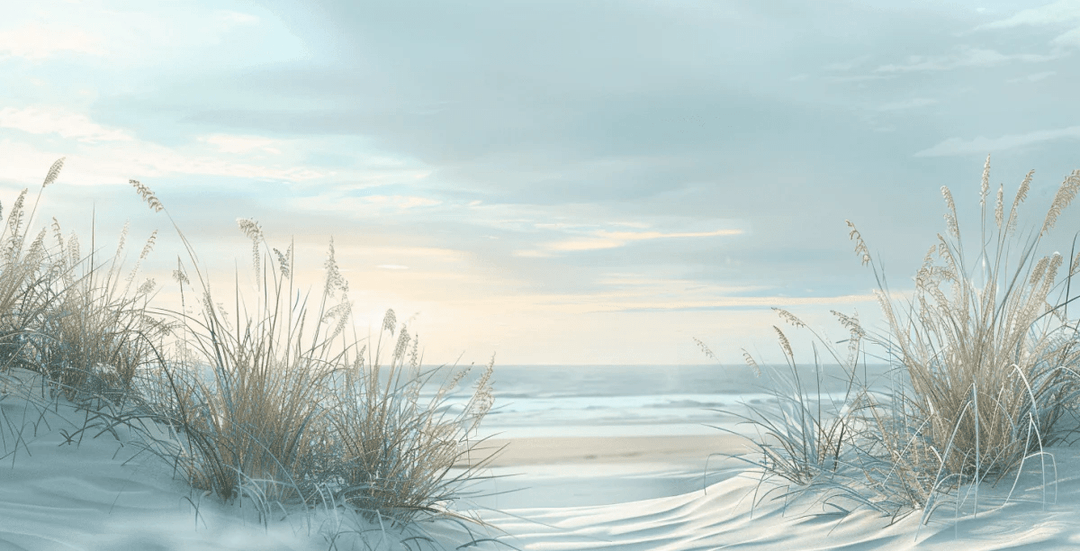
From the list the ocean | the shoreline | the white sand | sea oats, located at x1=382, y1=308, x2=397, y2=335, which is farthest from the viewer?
the ocean

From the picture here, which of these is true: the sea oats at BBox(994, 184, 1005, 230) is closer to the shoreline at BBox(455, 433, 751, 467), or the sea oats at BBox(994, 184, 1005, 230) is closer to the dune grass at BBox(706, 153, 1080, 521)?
the dune grass at BBox(706, 153, 1080, 521)

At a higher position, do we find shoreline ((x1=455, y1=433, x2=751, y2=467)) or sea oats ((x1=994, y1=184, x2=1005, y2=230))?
sea oats ((x1=994, y1=184, x2=1005, y2=230))

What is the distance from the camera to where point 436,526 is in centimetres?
280

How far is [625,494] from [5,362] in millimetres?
3442

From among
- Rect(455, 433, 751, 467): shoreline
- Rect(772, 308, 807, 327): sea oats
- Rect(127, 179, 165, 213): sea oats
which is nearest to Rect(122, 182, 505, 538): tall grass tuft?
Rect(127, 179, 165, 213): sea oats

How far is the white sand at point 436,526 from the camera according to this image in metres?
2.13

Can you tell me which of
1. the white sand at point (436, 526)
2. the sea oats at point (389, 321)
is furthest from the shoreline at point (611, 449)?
the sea oats at point (389, 321)

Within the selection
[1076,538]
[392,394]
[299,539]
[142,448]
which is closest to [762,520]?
[1076,538]

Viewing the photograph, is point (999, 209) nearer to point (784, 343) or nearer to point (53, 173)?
point (784, 343)

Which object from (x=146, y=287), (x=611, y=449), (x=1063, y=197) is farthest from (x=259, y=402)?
(x=611, y=449)

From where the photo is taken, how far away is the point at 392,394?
8.78 feet

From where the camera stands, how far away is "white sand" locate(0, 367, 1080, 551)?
2129mm

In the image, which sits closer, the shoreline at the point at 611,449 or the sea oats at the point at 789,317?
the sea oats at the point at 789,317

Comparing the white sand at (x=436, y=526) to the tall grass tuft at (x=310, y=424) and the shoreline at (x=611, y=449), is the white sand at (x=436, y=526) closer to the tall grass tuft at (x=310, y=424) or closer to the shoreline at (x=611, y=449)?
the tall grass tuft at (x=310, y=424)
